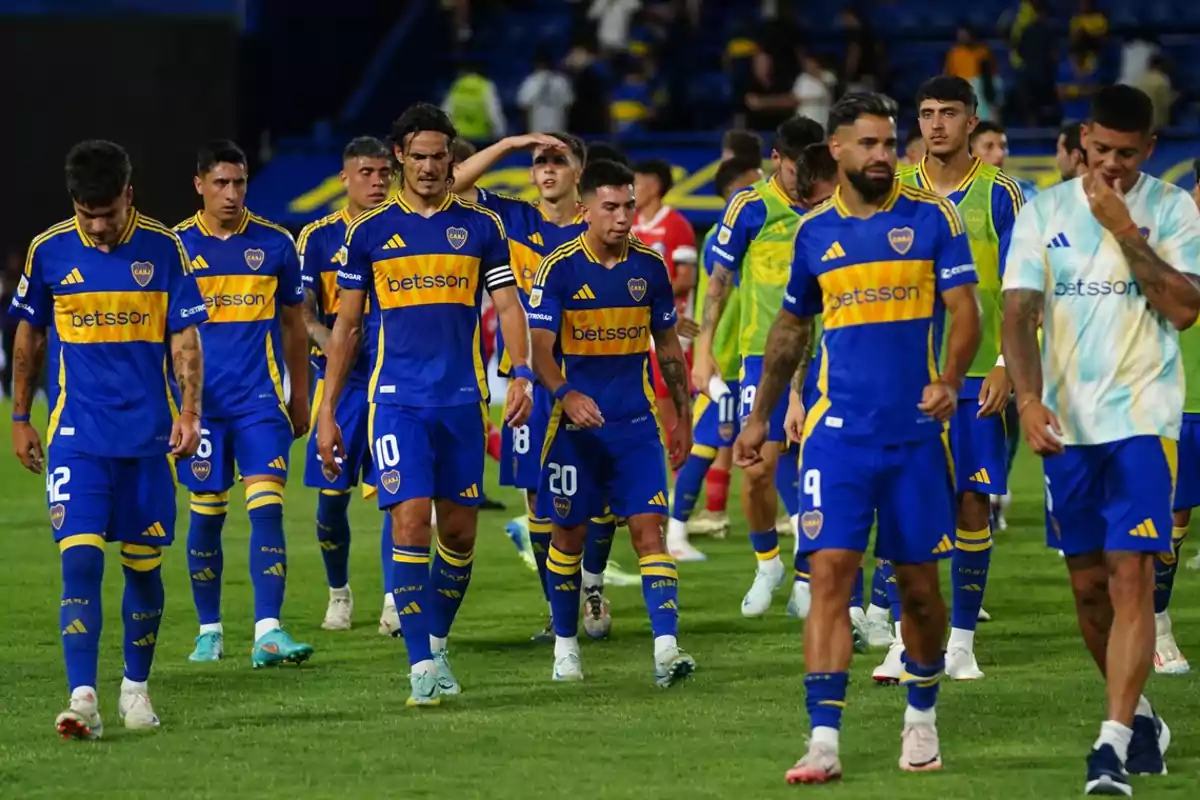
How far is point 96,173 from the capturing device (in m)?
8.12

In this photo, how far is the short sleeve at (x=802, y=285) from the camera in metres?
7.41

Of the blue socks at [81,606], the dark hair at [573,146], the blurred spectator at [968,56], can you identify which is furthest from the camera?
the blurred spectator at [968,56]

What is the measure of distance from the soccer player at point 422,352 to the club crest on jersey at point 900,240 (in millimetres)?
2274

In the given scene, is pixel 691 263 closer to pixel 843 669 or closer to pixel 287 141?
pixel 843 669

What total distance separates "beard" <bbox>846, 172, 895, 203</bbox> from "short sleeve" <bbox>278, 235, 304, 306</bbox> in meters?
3.85

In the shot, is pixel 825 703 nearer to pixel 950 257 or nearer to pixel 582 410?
pixel 950 257

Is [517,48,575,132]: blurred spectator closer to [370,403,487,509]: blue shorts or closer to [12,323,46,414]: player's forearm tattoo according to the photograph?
[370,403,487,509]: blue shorts

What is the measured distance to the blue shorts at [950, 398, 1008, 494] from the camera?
899cm

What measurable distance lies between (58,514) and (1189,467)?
487 centimetres

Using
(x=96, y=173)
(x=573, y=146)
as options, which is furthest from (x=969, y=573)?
(x=96, y=173)

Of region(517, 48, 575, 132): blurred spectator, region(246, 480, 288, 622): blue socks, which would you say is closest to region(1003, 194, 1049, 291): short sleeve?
region(246, 480, 288, 622): blue socks

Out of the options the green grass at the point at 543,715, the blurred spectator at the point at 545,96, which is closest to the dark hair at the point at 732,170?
the green grass at the point at 543,715

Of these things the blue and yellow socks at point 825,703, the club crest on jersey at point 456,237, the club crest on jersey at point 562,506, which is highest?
the club crest on jersey at point 456,237

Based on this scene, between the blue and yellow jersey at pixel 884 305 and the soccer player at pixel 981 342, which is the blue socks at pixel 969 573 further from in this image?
the blue and yellow jersey at pixel 884 305
